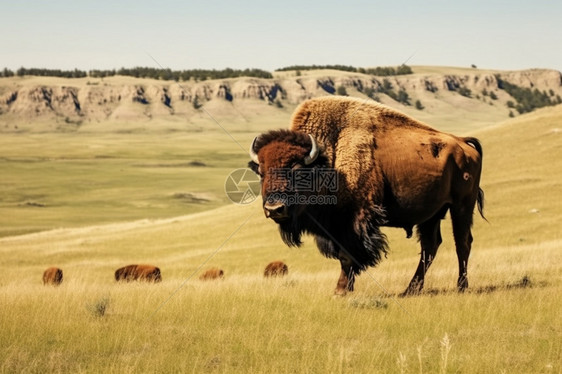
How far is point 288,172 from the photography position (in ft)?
30.3

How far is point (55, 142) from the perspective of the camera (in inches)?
7244

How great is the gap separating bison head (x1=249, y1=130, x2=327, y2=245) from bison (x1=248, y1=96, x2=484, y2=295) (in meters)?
0.02

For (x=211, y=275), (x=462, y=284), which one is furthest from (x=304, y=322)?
(x=211, y=275)

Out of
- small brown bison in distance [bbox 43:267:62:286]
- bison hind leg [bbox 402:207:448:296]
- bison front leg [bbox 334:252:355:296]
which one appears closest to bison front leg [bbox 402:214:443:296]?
bison hind leg [bbox 402:207:448:296]

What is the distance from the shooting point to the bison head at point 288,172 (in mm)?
8992

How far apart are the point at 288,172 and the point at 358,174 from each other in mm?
1398

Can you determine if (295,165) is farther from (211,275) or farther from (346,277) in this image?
(211,275)

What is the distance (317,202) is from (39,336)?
A: 446 centimetres

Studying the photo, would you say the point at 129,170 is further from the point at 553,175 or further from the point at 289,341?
the point at 289,341

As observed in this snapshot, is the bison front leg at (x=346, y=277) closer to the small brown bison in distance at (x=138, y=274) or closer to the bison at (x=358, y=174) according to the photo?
the bison at (x=358, y=174)

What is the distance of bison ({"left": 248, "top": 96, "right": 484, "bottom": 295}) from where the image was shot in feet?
31.6

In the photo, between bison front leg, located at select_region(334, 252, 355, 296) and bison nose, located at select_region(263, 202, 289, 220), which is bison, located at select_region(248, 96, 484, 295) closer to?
bison front leg, located at select_region(334, 252, 355, 296)

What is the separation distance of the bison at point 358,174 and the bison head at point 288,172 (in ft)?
0.05

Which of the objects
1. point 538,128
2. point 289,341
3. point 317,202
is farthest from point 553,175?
point 289,341
